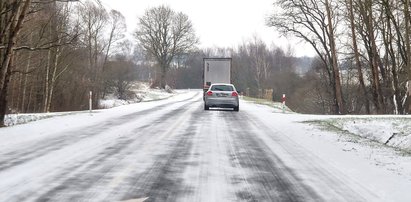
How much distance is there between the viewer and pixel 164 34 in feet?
253

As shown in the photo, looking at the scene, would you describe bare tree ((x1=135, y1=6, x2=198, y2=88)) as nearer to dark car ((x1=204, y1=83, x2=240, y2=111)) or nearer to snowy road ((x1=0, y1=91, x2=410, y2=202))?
dark car ((x1=204, y1=83, x2=240, y2=111))

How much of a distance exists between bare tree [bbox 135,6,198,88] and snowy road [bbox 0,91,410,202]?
2596 inches

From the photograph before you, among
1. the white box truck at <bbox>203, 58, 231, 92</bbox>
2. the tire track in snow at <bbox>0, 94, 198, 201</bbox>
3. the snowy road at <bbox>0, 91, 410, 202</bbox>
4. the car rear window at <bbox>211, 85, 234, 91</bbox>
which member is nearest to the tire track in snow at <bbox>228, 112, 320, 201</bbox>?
the snowy road at <bbox>0, 91, 410, 202</bbox>

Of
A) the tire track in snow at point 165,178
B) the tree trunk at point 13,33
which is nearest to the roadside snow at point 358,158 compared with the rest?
the tire track in snow at point 165,178

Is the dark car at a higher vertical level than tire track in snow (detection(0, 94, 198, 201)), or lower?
higher

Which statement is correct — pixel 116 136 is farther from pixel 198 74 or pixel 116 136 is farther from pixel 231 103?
pixel 198 74

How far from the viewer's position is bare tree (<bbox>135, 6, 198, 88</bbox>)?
77.2 m

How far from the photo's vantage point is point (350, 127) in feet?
55.4

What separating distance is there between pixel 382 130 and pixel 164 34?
2536 inches

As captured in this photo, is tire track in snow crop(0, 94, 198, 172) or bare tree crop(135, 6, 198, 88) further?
bare tree crop(135, 6, 198, 88)

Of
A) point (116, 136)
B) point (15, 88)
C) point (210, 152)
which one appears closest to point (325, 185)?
point (210, 152)

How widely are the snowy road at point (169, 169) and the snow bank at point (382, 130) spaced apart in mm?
3688

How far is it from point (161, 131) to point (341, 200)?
830 centimetres

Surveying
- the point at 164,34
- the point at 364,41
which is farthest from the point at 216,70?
the point at 164,34
